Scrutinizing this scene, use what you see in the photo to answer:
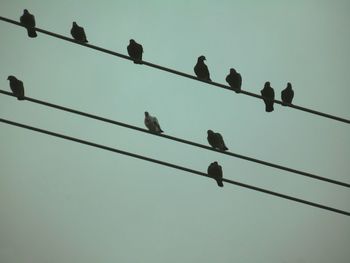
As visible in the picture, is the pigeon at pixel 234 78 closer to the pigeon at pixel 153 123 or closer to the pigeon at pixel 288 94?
the pigeon at pixel 288 94

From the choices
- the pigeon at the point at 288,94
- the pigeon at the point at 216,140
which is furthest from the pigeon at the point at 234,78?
the pigeon at the point at 216,140

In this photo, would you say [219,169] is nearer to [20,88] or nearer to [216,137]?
[216,137]

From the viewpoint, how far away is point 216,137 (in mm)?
10844

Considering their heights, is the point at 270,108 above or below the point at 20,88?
above

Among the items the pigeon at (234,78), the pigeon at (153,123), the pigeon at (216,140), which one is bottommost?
the pigeon at (153,123)

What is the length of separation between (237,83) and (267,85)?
622 millimetres

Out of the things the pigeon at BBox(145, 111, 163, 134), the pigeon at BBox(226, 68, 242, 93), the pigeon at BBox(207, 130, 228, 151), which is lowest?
the pigeon at BBox(145, 111, 163, 134)

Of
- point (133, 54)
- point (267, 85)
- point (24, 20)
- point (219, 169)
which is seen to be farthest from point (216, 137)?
point (24, 20)

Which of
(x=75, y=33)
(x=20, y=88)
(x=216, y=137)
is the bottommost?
(x=20, y=88)

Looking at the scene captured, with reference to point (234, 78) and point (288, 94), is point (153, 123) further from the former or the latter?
point (288, 94)

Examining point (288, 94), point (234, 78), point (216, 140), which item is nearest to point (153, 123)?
point (216, 140)

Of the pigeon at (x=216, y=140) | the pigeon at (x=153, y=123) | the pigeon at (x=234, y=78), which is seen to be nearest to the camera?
the pigeon at (x=216, y=140)

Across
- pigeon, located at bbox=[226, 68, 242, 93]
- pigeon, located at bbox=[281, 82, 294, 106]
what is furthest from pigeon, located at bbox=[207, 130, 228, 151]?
pigeon, located at bbox=[281, 82, 294, 106]

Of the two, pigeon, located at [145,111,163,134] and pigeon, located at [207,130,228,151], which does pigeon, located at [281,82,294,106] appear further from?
pigeon, located at [145,111,163,134]
